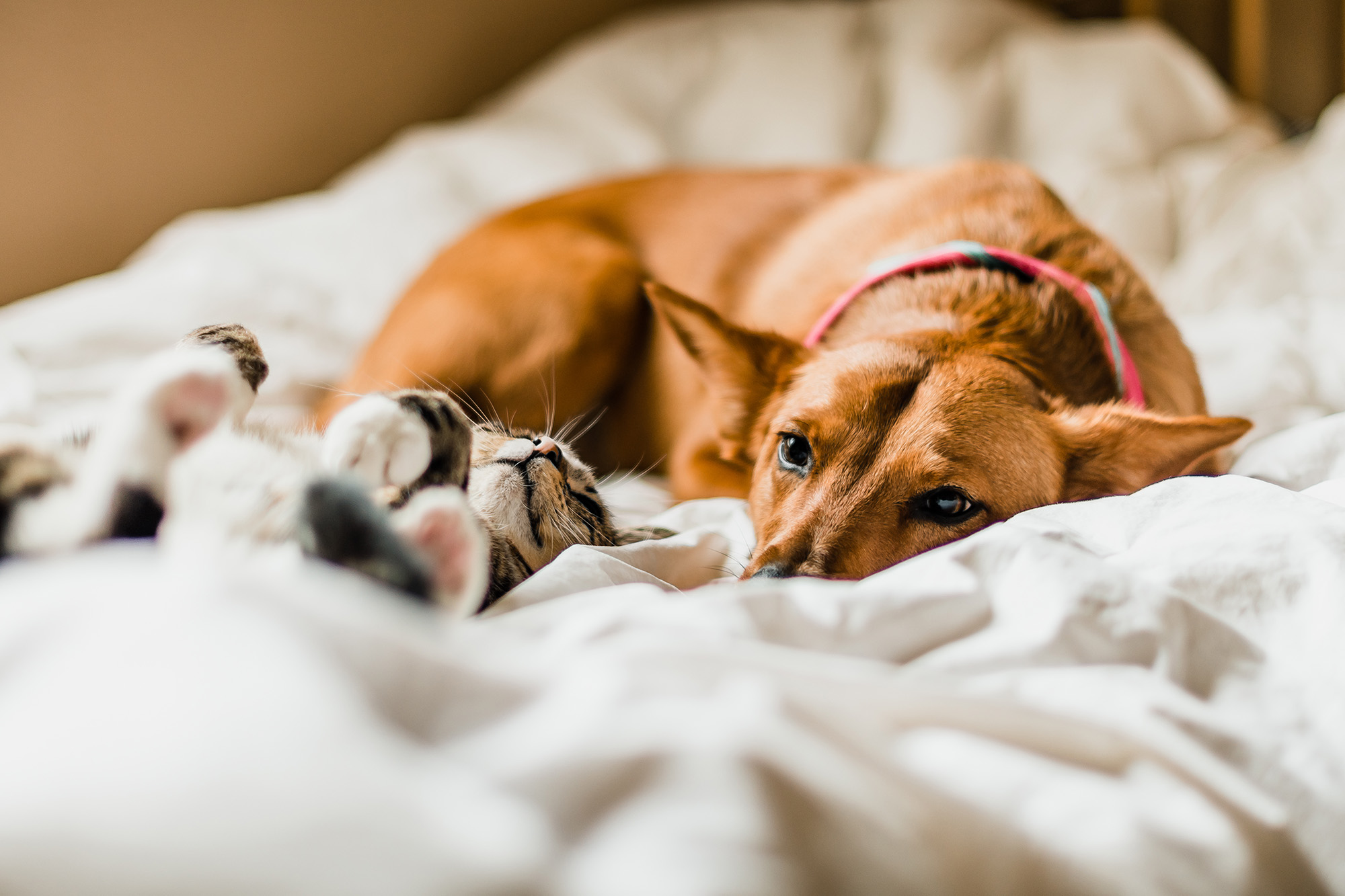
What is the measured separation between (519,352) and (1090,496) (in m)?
1.03

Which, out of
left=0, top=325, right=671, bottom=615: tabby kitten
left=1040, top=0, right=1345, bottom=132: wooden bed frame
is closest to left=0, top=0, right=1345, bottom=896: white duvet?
left=0, top=325, right=671, bottom=615: tabby kitten

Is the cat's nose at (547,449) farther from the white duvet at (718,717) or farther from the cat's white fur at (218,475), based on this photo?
the cat's white fur at (218,475)

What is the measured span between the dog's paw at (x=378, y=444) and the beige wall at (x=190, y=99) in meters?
1.78

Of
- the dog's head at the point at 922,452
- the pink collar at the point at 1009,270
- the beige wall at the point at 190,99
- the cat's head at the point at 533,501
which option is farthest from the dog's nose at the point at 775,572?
the beige wall at the point at 190,99

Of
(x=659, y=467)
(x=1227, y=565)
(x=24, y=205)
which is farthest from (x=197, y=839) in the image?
(x=24, y=205)

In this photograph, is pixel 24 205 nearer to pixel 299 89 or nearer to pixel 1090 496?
pixel 299 89

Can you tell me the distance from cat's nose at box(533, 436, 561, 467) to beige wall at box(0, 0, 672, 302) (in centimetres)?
162

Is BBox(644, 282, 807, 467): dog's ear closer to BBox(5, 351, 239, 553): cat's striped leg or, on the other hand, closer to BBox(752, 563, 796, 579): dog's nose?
BBox(752, 563, 796, 579): dog's nose

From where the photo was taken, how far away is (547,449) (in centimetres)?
115

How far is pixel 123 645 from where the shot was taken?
17.6 inches

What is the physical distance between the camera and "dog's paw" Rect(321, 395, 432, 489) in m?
0.75

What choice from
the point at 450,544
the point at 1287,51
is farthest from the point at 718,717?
the point at 1287,51

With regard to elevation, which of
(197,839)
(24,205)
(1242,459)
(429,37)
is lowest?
(1242,459)

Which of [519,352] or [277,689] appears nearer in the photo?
[277,689]
